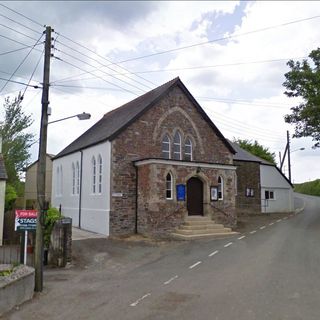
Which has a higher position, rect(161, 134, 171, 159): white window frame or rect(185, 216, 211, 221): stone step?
rect(161, 134, 171, 159): white window frame

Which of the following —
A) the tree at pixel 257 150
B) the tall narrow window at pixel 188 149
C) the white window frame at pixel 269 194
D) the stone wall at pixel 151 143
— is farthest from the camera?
the tree at pixel 257 150

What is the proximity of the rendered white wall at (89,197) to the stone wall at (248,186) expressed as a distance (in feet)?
47.4

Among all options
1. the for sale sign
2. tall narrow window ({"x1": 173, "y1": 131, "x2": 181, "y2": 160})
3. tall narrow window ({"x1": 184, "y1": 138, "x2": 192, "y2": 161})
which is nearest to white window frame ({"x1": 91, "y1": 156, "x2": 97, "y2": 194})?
tall narrow window ({"x1": 173, "y1": 131, "x2": 181, "y2": 160})

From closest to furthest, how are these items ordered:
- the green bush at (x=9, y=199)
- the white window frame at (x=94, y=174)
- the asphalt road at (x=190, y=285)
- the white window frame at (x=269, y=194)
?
the asphalt road at (x=190, y=285), the white window frame at (x=94, y=174), the green bush at (x=9, y=199), the white window frame at (x=269, y=194)

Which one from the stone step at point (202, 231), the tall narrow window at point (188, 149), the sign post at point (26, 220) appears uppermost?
the tall narrow window at point (188, 149)

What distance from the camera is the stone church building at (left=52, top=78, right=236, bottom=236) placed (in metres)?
21.7

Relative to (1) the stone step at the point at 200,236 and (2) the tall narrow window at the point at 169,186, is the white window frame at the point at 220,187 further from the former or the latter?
(2) the tall narrow window at the point at 169,186

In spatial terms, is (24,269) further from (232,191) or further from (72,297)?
(232,191)

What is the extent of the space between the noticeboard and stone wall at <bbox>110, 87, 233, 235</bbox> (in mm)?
652

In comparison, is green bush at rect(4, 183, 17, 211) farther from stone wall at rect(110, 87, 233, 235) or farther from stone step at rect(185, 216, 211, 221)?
stone step at rect(185, 216, 211, 221)

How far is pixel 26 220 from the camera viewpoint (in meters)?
12.5

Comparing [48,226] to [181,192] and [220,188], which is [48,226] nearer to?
[181,192]

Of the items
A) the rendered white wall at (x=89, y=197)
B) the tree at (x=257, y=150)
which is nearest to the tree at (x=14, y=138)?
the rendered white wall at (x=89, y=197)

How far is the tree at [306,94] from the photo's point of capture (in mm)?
24719
